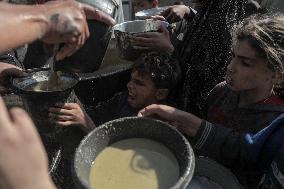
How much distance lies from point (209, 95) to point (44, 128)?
1.05 meters

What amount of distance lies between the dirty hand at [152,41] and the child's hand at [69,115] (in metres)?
0.59

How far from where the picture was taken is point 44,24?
1548mm

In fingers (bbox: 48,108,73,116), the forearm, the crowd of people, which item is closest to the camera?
the forearm

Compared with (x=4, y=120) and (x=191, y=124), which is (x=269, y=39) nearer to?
(x=191, y=124)

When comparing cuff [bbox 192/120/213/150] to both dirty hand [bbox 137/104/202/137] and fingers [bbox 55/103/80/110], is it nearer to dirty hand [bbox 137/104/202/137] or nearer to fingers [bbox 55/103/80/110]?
dirty hand [bbox 137/104/202/137]

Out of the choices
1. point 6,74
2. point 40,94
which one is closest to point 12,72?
point 6,74

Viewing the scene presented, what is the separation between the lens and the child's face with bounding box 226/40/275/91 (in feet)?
7.12

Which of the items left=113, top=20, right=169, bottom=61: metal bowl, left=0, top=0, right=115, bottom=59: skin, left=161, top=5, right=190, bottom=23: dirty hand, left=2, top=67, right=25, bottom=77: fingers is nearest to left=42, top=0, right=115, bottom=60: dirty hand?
left=0, top=0, right=115, bottom=59: skin

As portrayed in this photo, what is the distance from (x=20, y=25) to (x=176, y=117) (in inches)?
38.5

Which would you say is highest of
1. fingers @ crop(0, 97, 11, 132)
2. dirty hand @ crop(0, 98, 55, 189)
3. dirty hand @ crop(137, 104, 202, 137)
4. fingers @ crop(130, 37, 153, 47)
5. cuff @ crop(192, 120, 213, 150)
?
fingers @ crop(0, 97, 11, 132)

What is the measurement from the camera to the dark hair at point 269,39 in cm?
213

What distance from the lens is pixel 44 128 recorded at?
6.94ft

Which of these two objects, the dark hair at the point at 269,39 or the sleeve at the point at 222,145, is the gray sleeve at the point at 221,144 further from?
the dark hair at the point at 269,39

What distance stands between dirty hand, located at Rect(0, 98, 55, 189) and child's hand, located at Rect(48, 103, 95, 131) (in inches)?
47.7
